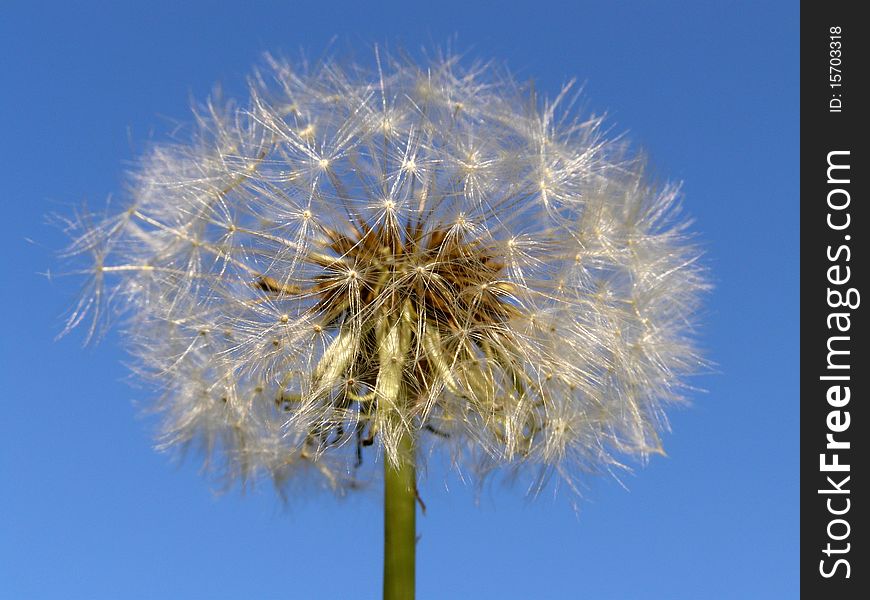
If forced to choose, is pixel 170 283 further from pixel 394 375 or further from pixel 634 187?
pixel 634 187

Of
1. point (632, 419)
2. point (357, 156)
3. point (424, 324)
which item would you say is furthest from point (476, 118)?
point (632, 419)

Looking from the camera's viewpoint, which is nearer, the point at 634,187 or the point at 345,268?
the point at 345,268

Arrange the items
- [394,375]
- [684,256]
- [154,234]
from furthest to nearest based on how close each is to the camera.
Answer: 1. [684,256]
2. [154,234]
3. [394,375]
